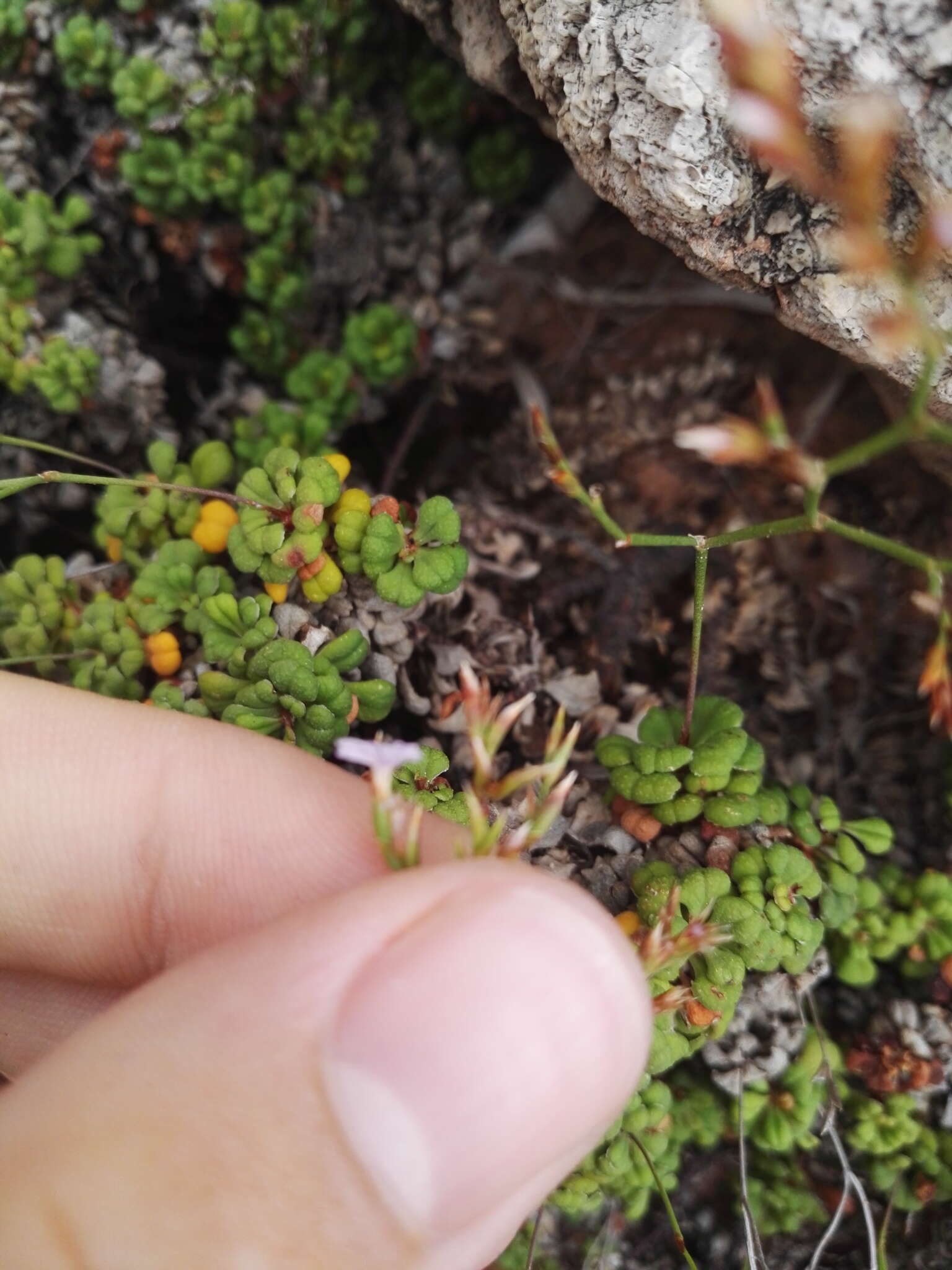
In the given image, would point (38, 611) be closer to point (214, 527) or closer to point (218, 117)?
point (214, 527)

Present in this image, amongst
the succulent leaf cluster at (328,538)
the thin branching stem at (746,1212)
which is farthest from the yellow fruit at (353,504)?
the thin branching stem at (746,1212)

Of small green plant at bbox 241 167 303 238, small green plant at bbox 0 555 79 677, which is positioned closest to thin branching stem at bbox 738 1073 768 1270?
small green plant at bbox 0 555 79 677

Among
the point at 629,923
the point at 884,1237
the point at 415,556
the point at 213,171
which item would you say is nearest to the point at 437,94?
the point at 213,171

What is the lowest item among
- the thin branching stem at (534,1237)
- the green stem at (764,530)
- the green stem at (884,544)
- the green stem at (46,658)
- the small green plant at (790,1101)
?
the thin branching stem at (534,1237)

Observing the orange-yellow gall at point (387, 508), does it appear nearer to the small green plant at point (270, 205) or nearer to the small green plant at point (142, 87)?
the small green plant at point (270, 205)

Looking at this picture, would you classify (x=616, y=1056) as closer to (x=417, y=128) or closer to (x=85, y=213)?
(x=85, y=213)
